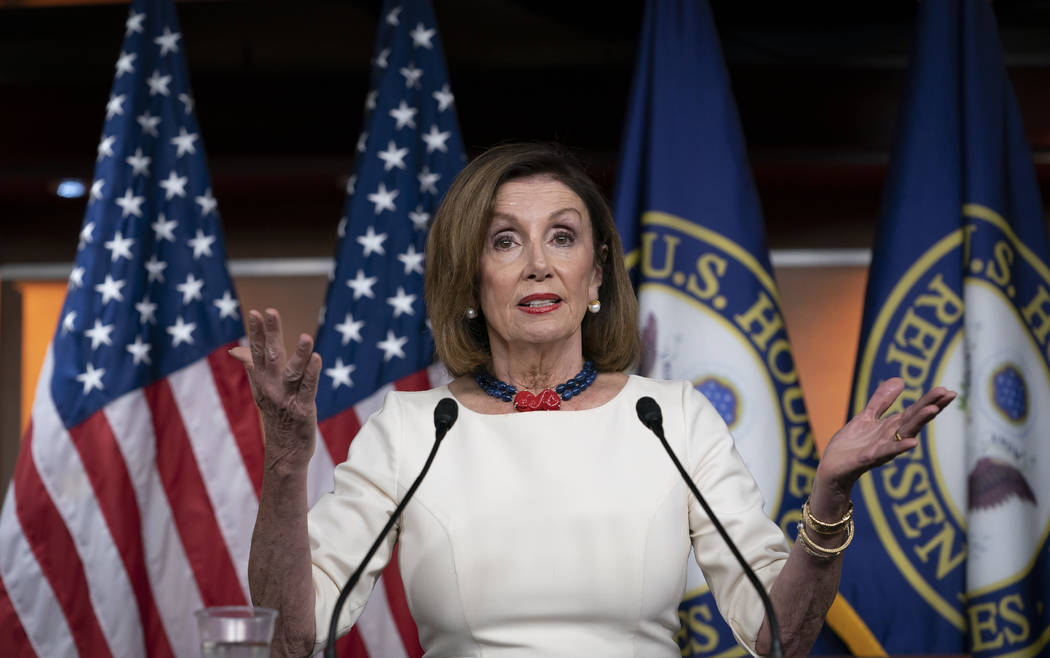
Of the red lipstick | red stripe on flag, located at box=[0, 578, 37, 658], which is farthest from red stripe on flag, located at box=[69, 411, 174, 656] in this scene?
the red lipstick

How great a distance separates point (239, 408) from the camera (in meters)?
3.08

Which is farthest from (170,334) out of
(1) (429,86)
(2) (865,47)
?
(2) (865,47)

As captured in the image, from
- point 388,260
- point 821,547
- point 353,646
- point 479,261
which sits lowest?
point 353,646

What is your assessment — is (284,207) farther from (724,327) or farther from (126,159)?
(724,327)

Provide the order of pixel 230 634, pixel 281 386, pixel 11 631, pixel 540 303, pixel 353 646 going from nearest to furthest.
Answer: pixel 230 634
pixel 281 386
pixel 540 303
pixel 11 631
pixel 353 646

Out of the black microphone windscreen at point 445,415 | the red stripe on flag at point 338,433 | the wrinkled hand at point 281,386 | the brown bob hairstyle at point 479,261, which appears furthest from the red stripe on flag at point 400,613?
the wrinkled hand at point 281,386

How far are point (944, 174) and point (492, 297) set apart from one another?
5.41 ft

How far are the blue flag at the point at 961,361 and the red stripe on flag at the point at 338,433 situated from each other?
135cm

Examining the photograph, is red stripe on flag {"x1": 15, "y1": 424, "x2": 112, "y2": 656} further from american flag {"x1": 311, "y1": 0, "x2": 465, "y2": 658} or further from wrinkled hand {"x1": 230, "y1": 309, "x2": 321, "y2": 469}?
wrinkled hand {"x1": 230, "y1": 309, "x2": 321, "y2": 469}

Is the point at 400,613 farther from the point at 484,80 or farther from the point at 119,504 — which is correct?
the point at 484,80

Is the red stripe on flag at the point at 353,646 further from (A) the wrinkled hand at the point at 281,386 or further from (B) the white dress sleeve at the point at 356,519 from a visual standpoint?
(A) the wrinkled hand at the point at 281,386

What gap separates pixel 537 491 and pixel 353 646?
134cm

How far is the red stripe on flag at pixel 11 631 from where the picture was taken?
9.38 feet

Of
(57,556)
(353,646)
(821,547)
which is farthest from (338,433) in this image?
(821,547)
